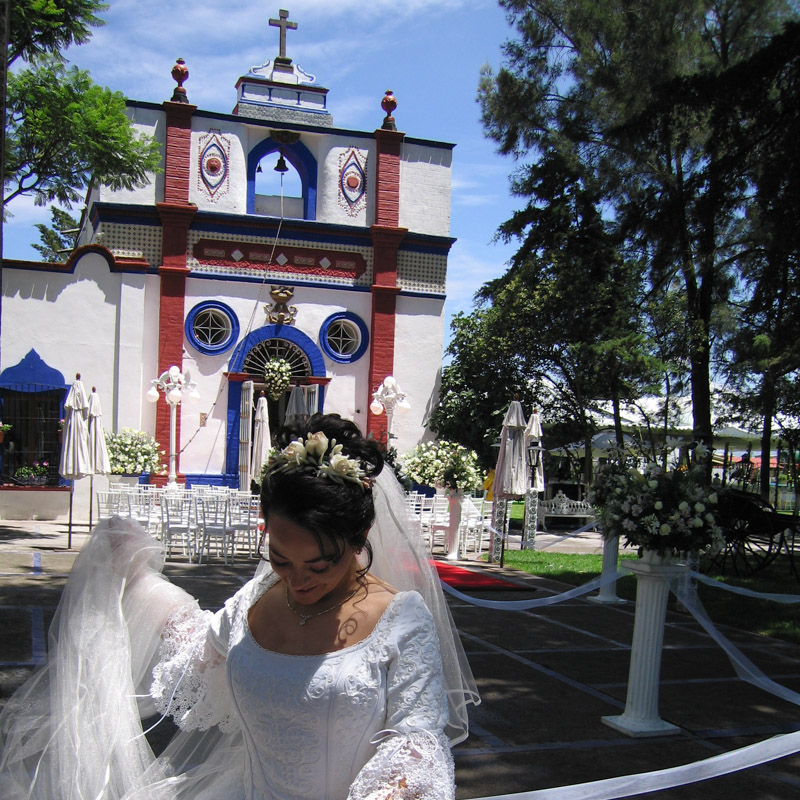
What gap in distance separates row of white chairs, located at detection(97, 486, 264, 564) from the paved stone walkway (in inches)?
73.2

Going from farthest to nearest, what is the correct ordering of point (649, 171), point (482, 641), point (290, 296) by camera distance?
point (290, 296) < point (649, 171) < point (482, 641)

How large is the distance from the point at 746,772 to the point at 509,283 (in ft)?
53.8

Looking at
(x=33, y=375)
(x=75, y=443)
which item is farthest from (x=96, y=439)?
(x=33, y=375)

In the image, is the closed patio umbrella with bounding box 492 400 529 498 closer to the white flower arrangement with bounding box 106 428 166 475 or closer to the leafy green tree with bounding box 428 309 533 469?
the leafy green tree with bounding box 428 309 533 469

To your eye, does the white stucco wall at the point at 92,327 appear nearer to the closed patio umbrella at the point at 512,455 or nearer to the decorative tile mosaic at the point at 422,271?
the decorative tile mosaic at the point at 422,271

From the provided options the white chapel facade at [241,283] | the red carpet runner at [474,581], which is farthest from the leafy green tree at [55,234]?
the red carpet runner at [474,581]

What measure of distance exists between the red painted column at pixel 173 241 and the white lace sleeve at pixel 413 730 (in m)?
17.5

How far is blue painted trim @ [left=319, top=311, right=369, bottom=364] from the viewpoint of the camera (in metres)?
20.3

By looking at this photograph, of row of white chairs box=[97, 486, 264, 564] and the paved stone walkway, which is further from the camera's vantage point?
row of white chairs box=[97, 486, 264, 564]

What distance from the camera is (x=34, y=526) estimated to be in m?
15.6

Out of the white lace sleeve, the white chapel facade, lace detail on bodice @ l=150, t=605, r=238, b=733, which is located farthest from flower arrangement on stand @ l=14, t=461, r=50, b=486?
the white lace sleeve

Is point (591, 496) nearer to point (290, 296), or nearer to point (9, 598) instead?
point (9, 598)

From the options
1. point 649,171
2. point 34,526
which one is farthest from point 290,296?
point 649,171

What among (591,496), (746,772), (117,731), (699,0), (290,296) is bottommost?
(746,772)
